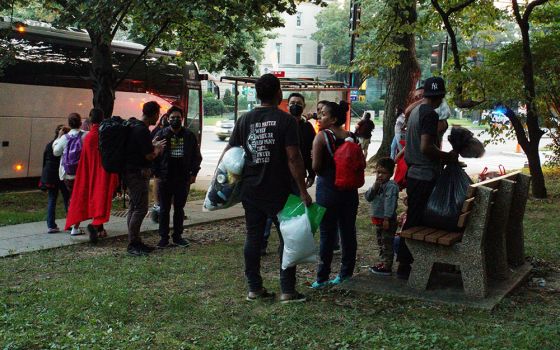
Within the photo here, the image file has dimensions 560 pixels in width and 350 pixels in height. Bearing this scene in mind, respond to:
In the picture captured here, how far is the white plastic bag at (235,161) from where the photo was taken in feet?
19.5

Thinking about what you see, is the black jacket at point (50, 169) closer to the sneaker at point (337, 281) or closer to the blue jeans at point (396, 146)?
the sneaker at point (337, 281)

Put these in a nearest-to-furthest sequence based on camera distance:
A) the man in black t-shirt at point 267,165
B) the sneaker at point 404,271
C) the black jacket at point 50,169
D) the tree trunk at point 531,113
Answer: the man in black t-shirt at point 267,165 → the sneaker at point 404,271 → the black jacket at point 50,169 → the tree trunk at point 531,113

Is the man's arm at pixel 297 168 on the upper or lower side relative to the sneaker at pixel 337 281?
upper

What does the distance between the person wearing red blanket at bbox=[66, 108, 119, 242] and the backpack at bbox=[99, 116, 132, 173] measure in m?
0.62

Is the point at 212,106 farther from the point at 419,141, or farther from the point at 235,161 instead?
the point at 235,161

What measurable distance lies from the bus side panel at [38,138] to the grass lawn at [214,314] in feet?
29.0

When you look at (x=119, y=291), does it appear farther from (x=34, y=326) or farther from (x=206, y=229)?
(x=206, y=229)

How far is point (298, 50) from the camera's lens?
80875 mm

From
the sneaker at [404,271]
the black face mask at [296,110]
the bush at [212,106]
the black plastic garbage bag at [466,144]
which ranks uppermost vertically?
the bush at [212,106]

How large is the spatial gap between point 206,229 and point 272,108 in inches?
197

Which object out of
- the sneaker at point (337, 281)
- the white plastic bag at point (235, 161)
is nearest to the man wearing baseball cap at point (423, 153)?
the sneaker at point (337, 281)

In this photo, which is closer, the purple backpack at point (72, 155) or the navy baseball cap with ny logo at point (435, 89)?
the navy baseball cap with ny logo at point (435, 89)

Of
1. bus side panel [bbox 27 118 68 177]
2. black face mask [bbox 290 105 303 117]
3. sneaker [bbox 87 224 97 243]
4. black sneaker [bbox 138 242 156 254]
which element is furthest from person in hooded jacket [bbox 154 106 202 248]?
bus side panel [bbox 27 118 68 177]

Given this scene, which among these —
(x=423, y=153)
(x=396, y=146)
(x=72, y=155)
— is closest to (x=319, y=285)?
(x=423, y=153)
